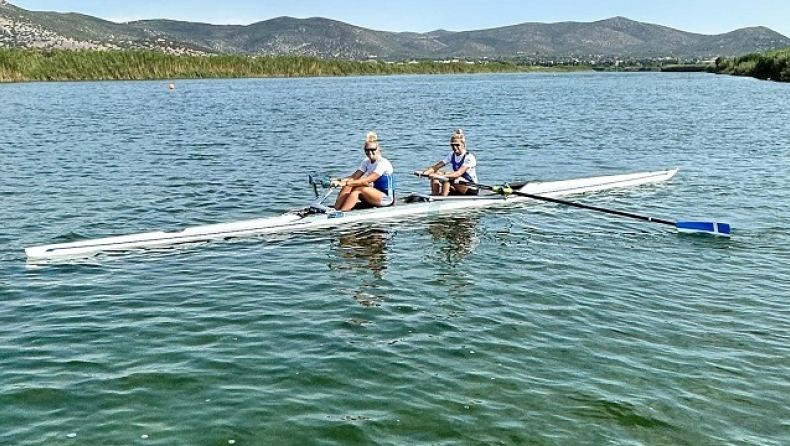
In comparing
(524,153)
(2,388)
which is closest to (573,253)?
(2,388)

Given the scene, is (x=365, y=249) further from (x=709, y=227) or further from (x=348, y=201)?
(x=709, y=227)

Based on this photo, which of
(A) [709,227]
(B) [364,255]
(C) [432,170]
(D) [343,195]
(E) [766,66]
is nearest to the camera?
(B) [364,255]

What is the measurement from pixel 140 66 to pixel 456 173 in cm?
7395

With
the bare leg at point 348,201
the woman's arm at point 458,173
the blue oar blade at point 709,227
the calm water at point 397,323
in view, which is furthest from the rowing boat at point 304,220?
the blue oar blade at point 709,227

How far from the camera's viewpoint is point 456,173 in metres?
15.9

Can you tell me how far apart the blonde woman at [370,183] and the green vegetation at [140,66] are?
66.6m

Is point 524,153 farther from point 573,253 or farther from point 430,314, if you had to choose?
point 430,314

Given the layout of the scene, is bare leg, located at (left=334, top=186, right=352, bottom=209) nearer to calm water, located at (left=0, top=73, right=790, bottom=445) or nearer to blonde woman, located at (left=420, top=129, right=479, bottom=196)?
calm water, located at (left=0, top=73, right=790, bottom=445)

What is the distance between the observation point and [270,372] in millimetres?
7520

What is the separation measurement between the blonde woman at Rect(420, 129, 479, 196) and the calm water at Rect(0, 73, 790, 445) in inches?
38.9

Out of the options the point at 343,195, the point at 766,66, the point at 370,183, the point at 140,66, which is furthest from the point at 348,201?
the point at 766,66

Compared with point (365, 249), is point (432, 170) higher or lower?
higher

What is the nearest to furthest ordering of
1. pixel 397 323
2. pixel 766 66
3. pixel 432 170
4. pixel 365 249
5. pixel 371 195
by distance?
pixel 397 323 < pixel 365 249 < pixel 371 195 < pixel 432 170 < pixel 766 66

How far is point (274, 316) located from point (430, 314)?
2.05m
